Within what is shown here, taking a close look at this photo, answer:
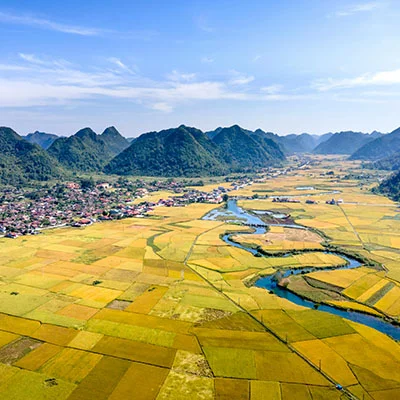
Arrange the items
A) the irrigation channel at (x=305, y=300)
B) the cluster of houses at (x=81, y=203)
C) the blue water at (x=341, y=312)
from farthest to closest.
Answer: the cluster of houses at (x=81, y=203) → the irrigation channel at (x=305, y=300) → the blue water at (x=341, y=312)

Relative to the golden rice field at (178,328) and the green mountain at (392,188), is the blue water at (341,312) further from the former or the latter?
the green mountain at (392,188)

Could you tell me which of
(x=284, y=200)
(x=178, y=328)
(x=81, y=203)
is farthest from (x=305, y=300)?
(x=81, y=203)

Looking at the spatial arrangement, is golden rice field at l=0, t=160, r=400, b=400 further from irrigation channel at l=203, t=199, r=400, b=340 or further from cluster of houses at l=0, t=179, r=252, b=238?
cluster of houses at l=0, t=179, r=252, b=238

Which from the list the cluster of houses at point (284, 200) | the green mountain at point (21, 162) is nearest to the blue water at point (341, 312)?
the cluster of houses at point (284, 200)

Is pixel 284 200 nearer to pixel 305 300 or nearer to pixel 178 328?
pixel 305 300

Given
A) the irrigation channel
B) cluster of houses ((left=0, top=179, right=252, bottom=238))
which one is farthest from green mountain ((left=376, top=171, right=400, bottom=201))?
the irrigation channel

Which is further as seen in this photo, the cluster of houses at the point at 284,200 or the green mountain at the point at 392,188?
the green mountain at the point at 392,188
